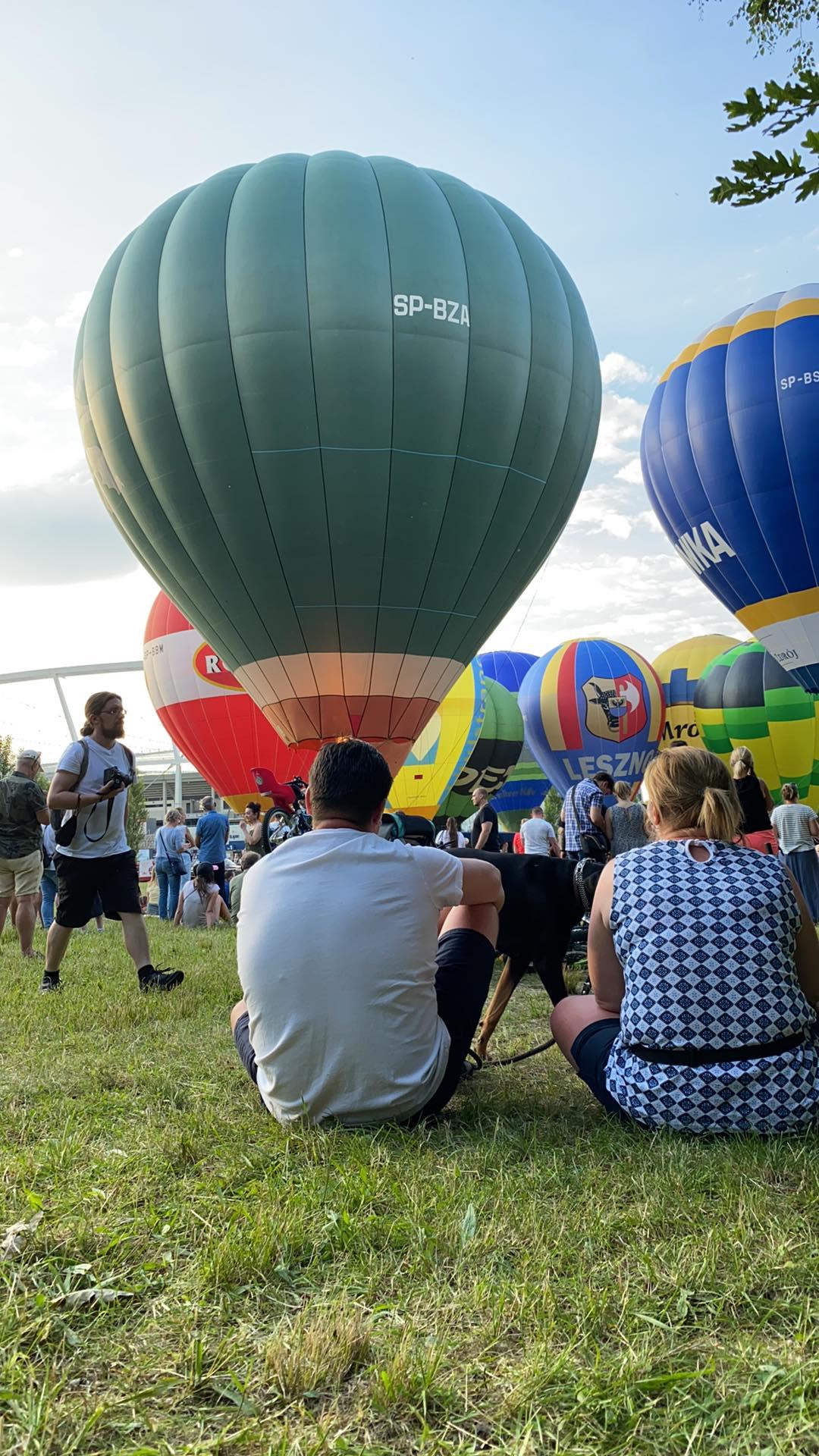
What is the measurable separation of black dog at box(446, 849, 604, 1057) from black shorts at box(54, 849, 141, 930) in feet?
7.35

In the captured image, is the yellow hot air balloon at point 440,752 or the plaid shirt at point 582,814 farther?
the yellow hot air balloon at point 440,752

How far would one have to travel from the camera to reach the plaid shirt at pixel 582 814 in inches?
319

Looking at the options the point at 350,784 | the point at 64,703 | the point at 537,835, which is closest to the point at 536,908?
the point at 350,784

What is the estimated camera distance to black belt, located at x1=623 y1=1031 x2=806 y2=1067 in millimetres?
2410

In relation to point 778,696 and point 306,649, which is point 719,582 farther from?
point 306,649

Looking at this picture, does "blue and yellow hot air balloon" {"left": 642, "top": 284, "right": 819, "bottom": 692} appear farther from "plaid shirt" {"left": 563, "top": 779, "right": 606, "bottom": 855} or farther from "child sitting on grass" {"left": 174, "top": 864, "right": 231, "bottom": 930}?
"child sitting on grass" {"left": 174, "top": 864, "right": 231, "bottom": 930}

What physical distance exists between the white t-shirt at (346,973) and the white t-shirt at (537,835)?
8757 mm

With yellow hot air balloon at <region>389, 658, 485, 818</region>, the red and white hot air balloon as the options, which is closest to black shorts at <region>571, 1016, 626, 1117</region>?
the red and white hot air balloon

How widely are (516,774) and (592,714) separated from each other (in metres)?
8.14

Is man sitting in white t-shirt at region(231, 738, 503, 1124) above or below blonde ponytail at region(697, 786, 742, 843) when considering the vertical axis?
below

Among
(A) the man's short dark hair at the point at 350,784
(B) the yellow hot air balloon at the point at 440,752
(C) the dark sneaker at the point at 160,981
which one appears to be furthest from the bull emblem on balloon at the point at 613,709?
(A) the man's short dark hair at the point at 350,784

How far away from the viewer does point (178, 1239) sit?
6.48ft

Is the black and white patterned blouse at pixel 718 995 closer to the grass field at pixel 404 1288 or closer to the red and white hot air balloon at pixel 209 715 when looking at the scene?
the grass field at pixel 404 1288

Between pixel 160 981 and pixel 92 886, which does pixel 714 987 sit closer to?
pixel 160 981
